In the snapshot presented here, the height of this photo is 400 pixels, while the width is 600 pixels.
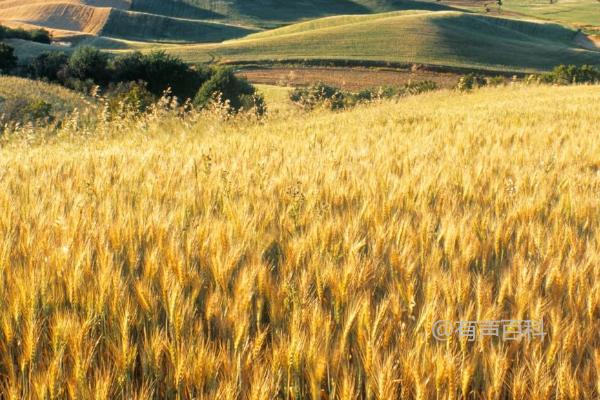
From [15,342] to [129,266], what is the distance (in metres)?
0.60

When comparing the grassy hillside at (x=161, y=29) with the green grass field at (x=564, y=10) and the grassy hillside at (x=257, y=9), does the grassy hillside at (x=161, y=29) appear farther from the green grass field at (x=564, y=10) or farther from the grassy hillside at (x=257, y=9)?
the green grass field at (x=564, y=10)

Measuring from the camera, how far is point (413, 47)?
6969 cm

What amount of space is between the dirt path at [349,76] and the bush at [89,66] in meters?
16.0

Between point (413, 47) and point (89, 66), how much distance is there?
47.9m

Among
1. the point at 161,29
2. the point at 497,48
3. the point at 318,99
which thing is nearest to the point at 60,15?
the point at 161,29

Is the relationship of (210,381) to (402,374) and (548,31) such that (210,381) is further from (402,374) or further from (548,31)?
(548,31)

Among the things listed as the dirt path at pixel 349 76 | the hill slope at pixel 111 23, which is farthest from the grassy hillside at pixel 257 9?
the dirt path at pixel 349 76

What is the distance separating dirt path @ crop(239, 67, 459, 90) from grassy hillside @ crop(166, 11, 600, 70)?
6.70 m

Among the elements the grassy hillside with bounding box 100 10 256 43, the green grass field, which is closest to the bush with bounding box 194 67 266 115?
the grassy hillside with bounding box 100 10 256 43

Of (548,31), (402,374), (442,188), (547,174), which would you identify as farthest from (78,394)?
(548,31)

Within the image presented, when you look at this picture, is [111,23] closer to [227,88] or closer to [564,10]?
[227,88]

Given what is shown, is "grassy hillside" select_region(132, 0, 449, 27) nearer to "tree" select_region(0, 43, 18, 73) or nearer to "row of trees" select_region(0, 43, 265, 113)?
"tree" select_region(0, 43, 18, 73)

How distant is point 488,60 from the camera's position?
66.8 m

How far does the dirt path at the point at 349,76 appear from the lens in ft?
153
